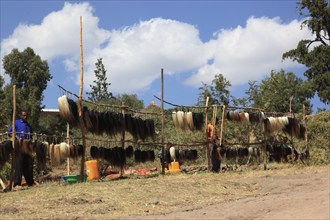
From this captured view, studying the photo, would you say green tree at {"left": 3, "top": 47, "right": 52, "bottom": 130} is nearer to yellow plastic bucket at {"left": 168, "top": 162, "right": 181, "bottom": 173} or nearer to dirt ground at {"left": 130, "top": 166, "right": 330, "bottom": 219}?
yellow plastic bucket at {"left": 168, "top": 162, "right": 181, "bottom": 173}

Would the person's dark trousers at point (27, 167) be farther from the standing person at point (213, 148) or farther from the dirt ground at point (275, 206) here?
the dirt ground at point (275, 206)

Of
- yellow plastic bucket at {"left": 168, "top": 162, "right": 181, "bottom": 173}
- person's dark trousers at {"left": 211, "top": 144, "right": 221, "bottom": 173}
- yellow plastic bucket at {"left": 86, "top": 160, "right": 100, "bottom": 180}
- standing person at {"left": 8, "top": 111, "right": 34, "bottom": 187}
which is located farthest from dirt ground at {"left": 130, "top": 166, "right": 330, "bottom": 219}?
yellow plastic bucket at {"left": 86, "top": 160, "right": 100, "bottom": 180}

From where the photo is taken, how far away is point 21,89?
29.6 m

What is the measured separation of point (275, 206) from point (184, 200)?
1.68 metres

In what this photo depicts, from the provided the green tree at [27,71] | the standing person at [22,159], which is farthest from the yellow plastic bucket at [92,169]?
the green tree at [27,71]

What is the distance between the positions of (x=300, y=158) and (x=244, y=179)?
535 centimetres

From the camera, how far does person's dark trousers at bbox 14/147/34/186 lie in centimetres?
1062

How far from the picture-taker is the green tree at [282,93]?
27.2 m

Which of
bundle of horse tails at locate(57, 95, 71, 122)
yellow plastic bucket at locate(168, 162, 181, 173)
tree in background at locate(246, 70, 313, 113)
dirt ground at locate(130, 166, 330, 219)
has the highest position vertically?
tree in background at locate(246, 70, 313, 113)

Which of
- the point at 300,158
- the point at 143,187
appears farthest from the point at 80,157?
the point at 300,158

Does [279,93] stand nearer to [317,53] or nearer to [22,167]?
[317,53]

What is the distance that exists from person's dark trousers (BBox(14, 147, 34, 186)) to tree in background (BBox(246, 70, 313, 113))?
14813 mm

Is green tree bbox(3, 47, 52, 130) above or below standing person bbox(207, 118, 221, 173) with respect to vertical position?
above

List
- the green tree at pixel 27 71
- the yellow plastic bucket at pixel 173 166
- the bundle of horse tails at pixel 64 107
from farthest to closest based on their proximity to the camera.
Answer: the green tree at pixel 27 71
the yellow plastic bucket at pixel 173 166
the bundle of horse tails at pixel 64 107
